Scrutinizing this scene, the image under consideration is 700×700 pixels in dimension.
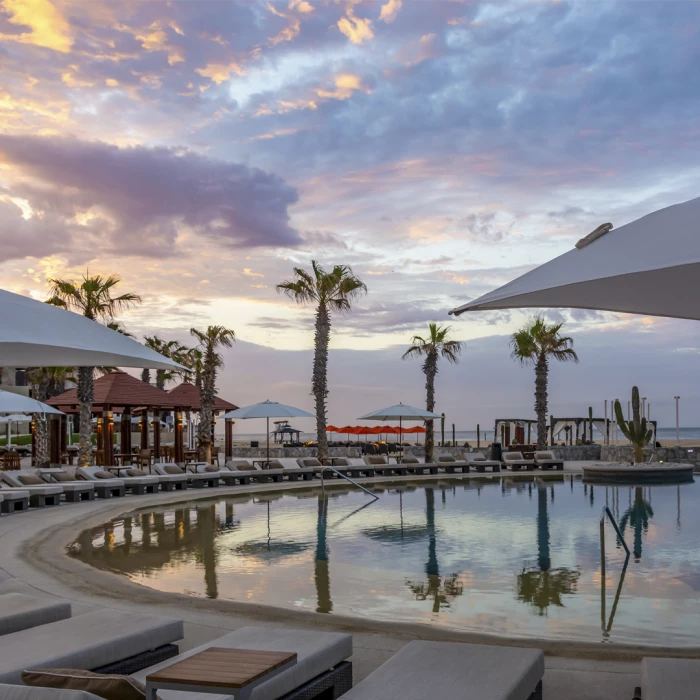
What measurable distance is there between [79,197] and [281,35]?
8.10 m

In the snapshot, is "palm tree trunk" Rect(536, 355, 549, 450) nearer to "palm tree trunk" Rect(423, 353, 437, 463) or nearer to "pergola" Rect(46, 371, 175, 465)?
"palm tree trunk" Rect(423, 353, 437, 463)

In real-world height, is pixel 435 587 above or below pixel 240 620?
below

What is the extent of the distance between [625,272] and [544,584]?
6732 mm

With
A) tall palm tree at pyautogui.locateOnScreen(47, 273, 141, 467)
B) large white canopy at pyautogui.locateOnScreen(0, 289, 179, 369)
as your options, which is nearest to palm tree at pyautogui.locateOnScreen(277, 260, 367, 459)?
tall palm tree at pyautogui.locateOnScreen(47, 273, 141, 467)

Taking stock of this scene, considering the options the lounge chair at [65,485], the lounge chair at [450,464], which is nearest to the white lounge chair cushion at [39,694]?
the lounge chair at [65,485]

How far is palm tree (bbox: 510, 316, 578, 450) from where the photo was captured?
34.5m

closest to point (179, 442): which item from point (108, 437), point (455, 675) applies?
point (108, 437)

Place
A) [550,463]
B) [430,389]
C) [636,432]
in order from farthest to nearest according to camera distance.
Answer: [430,389] → [550,463] → [636,432]

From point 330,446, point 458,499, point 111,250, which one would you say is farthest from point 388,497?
point 330,446

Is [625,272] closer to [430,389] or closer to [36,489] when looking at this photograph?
[36,489]

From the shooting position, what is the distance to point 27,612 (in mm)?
5133

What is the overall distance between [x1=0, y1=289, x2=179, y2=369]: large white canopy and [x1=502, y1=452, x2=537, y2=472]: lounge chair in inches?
912

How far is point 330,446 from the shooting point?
132 feet

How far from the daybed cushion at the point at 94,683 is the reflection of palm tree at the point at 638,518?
8888mm
